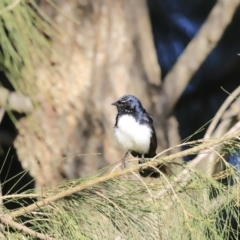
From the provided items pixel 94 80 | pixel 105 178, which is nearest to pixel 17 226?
pixel 105 178

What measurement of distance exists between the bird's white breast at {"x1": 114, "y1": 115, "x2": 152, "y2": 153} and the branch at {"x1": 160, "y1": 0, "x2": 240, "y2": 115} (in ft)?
0.54

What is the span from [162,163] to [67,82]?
1.28 metres

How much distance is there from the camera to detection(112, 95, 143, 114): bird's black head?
2.61 m

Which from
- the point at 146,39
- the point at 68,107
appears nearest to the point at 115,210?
the point at 68,107

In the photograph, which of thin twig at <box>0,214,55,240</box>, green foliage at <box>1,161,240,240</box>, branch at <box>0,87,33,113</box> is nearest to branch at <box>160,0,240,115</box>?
branch at <box>0,87,33,113</box>

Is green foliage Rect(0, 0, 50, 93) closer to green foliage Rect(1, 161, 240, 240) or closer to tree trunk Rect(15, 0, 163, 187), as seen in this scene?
green foliage Rect(1, 161, 240, 240)

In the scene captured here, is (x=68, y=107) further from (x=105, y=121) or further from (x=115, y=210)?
(x=115, y=210)

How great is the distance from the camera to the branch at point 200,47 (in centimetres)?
263

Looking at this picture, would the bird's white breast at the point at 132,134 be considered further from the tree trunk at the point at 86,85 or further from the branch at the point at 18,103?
the branch at the point at 18,103

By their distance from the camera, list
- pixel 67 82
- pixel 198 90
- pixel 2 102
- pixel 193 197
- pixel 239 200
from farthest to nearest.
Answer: pixel 198 90 < pixel 67 82 < pixel 2 102 < pixel 193 197 < pixel 239 200

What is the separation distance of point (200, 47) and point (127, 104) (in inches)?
14.0

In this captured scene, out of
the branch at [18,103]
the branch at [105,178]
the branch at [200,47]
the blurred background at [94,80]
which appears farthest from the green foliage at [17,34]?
the branch at [200,47]

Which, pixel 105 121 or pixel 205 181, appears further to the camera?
pixel 105 121

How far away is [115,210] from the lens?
1.54 metres
